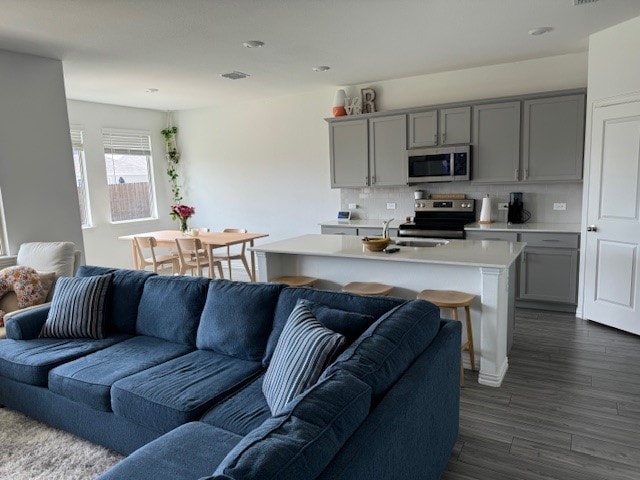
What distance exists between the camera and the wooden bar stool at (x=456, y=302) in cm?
300

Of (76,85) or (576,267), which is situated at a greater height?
(76,85)

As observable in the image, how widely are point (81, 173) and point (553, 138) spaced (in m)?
6.14

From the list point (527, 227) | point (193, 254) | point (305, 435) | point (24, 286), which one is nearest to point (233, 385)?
point (305, 435)

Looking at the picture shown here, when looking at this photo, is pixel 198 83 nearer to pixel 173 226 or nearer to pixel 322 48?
pixel 322 48

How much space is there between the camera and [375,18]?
3580 mm

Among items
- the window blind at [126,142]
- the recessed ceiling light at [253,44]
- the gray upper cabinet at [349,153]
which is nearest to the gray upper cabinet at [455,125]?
the gray upper cabinet at [349,153]

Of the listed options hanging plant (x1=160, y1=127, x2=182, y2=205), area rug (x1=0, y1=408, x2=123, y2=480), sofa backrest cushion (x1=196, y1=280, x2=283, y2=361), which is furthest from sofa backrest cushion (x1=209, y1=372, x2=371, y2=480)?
hanging plant (x1=160, y1=127, x2=182, y2=205)

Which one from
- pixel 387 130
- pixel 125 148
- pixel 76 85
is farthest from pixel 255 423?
pixel 125 148

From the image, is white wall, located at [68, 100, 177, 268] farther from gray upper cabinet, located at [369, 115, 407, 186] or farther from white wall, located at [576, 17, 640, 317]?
white wall, located at [576, 17, 640, 317]

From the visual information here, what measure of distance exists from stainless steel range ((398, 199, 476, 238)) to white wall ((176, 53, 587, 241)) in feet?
4.15

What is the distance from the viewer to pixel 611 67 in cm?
400

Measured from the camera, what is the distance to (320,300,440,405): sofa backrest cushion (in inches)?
61.7

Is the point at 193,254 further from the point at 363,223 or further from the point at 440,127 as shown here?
the point at 440,127

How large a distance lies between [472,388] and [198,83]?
15.5ft
